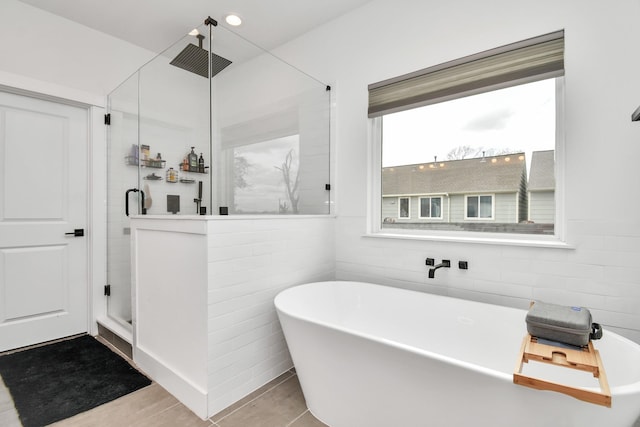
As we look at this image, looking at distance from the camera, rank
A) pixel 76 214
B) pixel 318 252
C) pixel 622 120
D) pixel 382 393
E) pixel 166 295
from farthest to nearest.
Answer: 1. pixel 76 214
2. pixel 318 252
3. pixel 166 295
4. pixel 622 120
5. pixel 382 393

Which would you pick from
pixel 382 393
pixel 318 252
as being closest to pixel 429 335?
pixel 382 393

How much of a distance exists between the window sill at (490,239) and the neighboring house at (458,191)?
115mm

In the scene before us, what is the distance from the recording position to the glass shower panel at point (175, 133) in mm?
1979

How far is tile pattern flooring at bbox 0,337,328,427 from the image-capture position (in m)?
1.64

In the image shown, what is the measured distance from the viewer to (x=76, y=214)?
279cm

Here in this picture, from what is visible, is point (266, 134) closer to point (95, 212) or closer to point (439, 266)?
point (439, 266)

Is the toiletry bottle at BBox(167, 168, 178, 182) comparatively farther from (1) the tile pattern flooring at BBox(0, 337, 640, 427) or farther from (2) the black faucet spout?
(2) the black faucet spout

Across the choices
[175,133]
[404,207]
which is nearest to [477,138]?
[404,207]

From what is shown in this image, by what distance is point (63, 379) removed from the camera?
6.68 ft

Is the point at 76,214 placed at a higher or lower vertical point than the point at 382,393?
higher

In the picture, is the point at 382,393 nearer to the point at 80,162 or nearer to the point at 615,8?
the point at 615,8

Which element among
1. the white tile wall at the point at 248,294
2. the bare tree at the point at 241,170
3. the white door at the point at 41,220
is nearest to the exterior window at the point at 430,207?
the white tile wall at the point at 248,294

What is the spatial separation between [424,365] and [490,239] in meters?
1.08

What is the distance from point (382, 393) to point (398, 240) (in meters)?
1.14
